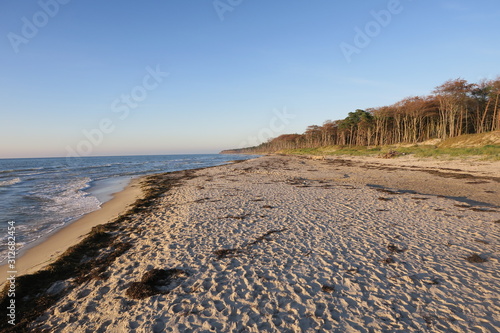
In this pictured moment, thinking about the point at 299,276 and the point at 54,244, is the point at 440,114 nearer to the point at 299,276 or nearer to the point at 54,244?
the point at 299,276

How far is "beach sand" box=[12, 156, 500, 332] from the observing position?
391 cm

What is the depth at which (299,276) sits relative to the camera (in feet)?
16.9

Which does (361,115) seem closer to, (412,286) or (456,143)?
(456,143)

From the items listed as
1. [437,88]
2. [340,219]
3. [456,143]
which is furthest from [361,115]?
[340,219]

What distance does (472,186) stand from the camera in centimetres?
1510

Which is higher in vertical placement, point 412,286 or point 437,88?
point 437,88

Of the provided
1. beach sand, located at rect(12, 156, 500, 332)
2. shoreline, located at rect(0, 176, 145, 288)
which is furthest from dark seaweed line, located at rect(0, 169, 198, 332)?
shoreline, located at rect(0, 176, 145, 288)

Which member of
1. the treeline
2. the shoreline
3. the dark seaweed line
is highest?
the treeline

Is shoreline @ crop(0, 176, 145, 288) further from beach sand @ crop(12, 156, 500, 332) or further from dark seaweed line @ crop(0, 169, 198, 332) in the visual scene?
beach sand @ crop(12, 156, 500, 332)

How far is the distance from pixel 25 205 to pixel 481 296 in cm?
2108

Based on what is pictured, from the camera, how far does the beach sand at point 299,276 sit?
3.91 metres

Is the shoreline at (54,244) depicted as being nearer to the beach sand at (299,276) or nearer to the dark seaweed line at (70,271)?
the dark seaweed line at (70,271)

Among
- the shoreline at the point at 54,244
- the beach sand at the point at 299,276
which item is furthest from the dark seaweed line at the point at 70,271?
the shoreline at the point at 54,244

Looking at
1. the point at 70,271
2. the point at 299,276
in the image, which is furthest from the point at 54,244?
the point at 299,276
